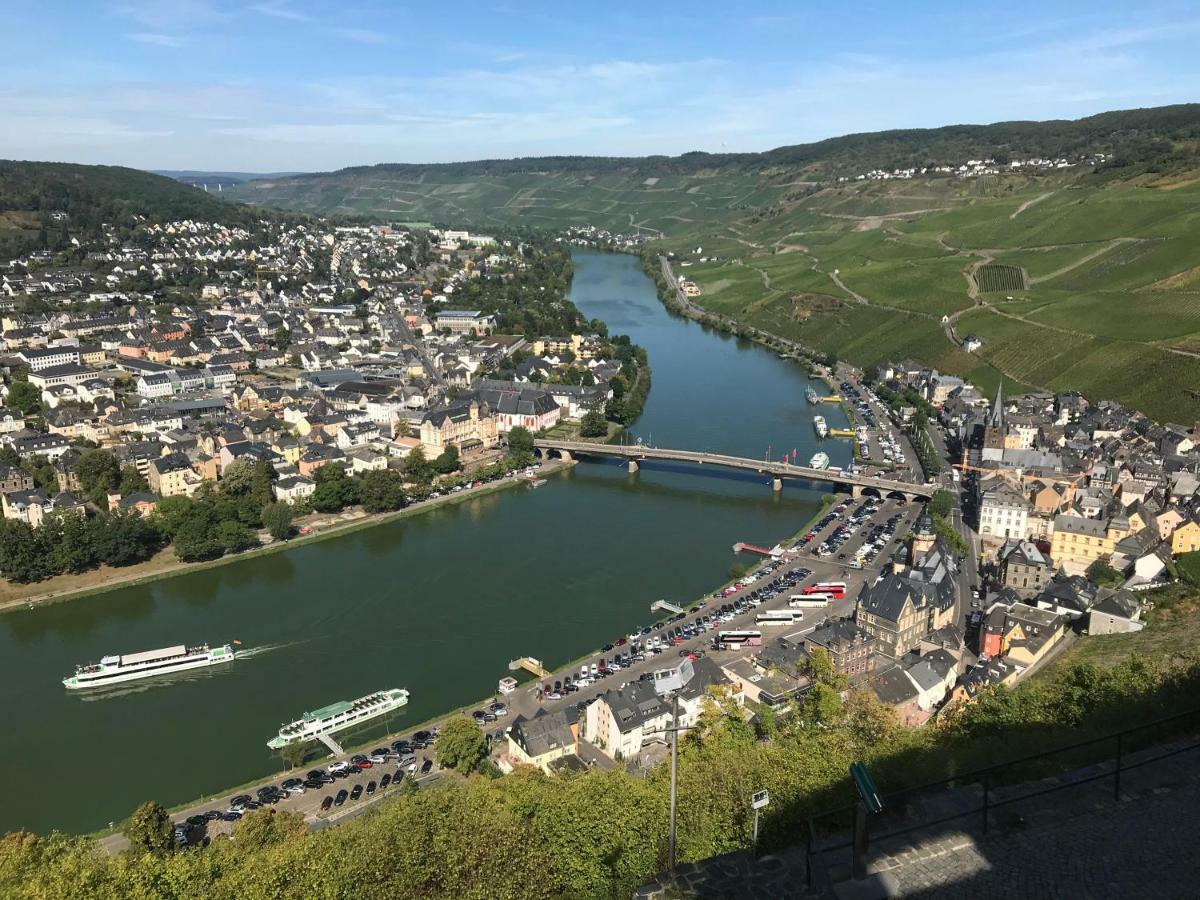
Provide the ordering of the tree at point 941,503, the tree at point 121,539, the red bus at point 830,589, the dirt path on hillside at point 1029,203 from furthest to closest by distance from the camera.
→ the dirt path on hillside at point 1029,203
the tree at point 941,503
the tree at point 121,539
the red bus at point 830,589

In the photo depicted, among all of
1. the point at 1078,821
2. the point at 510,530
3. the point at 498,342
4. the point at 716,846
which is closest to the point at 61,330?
the point at 498,342

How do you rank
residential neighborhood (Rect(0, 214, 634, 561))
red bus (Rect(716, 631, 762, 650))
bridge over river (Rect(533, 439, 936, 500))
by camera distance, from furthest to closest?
residential neighborhood (Rect(0, 214, 634, 561)), bridge over river (Rect(533, 439, 936, 500)), red bus (Rect(716, 631, 762, 650))

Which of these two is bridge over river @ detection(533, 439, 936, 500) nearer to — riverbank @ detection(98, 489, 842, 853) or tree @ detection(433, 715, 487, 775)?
riverbank @ detection(98, 489, 842, 853)

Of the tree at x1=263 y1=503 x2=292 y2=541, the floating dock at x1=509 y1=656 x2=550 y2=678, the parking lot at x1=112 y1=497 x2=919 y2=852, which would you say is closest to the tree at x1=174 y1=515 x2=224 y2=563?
the tree at x1=263 y1=503 x2=292 y2=541

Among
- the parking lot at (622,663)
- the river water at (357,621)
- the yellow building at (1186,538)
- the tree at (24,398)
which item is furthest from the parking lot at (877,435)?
the tree at (24,398)

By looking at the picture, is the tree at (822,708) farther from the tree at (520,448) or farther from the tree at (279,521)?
the tree at (520,448)

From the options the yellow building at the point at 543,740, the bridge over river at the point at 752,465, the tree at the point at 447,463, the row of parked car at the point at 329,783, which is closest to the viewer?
the row of parked car at the point at 329,783

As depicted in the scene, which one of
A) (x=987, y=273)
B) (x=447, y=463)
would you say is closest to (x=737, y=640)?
(x=447, y=463)
